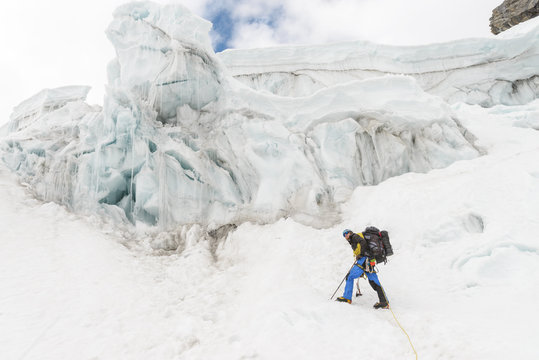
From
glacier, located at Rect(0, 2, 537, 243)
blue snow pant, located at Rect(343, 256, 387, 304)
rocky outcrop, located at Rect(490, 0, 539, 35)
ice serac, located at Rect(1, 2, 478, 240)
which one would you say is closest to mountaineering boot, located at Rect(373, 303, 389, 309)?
blue snow pant, located at Rect(343, 256, 387, 304)

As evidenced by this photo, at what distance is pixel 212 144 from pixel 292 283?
588 cm

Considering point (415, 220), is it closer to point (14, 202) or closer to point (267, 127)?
point (267, 127)

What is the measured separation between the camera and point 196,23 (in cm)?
1093

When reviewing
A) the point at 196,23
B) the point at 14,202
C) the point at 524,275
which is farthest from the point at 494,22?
the point at 14,202

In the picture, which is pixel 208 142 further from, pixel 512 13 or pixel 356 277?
pixel 512 13

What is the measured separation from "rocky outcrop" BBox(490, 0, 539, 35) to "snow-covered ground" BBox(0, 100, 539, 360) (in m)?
30.4

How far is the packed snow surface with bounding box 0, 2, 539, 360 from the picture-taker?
421 cm

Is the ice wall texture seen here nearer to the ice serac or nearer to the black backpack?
the ice serac

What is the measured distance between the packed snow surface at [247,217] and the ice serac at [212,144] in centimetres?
5

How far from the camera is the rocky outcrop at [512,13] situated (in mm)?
28681

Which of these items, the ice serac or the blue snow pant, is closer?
the blue snow pant

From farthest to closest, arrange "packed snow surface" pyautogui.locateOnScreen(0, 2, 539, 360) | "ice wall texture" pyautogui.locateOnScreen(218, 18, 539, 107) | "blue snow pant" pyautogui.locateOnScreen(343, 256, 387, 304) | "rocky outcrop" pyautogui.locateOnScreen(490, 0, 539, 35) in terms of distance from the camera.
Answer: "rocky outcrop" pyautogui.locateOnScreen(490, 0, 539, 35) < "ice wall texture" pyautogui.locateOnScreen(218, 18, 539, 107) < "blue snow pant" pyautogui.locateOnScreen(343, 256, 387, 304) < "packed snow surface" pyautogui.locateOnScreen(0, 2, 539, 360)

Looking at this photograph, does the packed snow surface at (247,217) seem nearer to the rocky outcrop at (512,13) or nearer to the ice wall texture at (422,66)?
the ice wall texture at (422,66)

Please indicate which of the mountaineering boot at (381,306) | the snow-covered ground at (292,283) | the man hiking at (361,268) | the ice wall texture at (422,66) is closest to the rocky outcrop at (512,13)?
the ice wall texture at (422,66)
